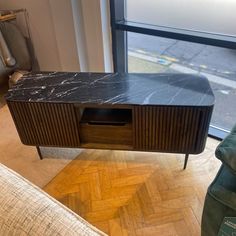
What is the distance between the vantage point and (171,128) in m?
1.26

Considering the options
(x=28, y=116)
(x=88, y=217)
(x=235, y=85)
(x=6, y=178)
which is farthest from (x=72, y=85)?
(x=235, y=85)

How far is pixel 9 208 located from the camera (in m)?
0.54

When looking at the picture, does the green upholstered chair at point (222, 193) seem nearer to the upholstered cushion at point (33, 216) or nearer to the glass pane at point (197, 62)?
the upholstered cushion at point (33, 216)

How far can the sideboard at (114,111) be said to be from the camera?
121cm

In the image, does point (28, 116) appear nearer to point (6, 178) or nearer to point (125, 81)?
point (125, 81)

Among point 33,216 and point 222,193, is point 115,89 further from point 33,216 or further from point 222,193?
point 33,216

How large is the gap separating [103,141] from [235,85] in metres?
0.94

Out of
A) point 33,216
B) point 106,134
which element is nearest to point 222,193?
point 33,216

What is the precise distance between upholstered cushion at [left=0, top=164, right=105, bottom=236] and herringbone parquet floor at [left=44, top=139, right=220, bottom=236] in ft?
2.49

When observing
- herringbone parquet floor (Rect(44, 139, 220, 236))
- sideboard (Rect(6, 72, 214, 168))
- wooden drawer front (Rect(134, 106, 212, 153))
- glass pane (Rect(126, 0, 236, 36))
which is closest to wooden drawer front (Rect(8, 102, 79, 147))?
sideboard (Rect(6, 72, 214, 168))

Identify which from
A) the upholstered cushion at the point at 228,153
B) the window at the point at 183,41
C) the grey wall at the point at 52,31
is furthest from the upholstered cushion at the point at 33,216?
the grey wall at the point at 52,31

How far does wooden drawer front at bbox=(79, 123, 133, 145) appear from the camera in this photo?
53.1 inches

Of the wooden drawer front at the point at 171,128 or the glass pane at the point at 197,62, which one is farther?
the glass pane at the point at 197,62

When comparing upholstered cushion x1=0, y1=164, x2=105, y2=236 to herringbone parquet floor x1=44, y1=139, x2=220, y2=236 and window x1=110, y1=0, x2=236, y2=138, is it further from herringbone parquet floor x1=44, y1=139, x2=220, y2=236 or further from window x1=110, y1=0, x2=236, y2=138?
window x1=110, y1=0, x2=236, y2=138
